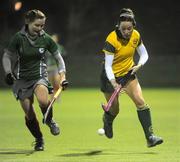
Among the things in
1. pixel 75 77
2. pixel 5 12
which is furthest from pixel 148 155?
pixel 5 12

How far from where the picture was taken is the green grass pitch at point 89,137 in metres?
8.81

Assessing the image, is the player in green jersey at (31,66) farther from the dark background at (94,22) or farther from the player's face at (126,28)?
the dark background at (94,22)

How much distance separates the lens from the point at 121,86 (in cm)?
944

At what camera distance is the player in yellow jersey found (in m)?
9.21

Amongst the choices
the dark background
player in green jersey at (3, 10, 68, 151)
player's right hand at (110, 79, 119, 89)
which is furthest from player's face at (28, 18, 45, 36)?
the dark background

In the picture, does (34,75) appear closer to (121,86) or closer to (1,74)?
(121,86)

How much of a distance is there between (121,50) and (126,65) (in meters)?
0.27

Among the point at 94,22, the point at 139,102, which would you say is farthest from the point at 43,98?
the point at 94,22

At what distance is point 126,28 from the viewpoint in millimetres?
9172

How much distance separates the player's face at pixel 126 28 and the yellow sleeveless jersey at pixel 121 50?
125mm

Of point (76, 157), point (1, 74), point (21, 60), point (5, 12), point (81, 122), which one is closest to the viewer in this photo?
point (76, 157)

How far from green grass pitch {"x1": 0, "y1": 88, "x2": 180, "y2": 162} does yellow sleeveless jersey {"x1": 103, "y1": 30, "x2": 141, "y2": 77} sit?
1077 mm

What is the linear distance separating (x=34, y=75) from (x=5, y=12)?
67.2ft

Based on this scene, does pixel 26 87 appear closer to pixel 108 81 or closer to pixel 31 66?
pixel 31 66
